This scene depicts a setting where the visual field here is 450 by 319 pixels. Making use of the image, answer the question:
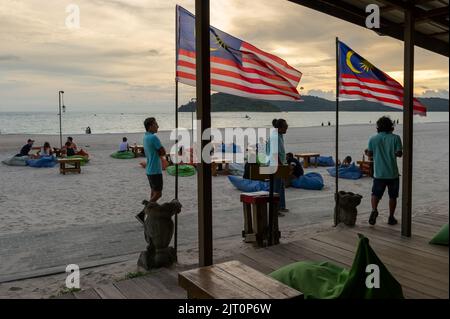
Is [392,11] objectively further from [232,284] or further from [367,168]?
[367,168]

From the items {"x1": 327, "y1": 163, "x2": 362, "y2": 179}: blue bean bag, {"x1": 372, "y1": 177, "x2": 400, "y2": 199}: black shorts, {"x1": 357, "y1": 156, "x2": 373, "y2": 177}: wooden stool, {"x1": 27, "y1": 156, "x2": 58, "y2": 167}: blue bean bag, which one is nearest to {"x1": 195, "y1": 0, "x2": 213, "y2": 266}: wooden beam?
{"x1": 372, "y1": 177, "x2": 400, "y2": 199}: black shorts

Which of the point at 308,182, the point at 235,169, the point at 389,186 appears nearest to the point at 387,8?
the point at 389,186

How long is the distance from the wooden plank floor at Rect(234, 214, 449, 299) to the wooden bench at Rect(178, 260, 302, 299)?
5.06 ft

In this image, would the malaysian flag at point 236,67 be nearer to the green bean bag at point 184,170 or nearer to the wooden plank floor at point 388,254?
the wooden plank floor at point 388,254

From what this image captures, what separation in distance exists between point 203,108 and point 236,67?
5.29 ft

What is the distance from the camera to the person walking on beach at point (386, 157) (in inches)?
231

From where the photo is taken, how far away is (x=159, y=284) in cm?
389

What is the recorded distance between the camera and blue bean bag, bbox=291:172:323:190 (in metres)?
10.9

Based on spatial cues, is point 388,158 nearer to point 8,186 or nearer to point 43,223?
point 43,223

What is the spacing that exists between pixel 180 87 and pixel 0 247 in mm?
3673

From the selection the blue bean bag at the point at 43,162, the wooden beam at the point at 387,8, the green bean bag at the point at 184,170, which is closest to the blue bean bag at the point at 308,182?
the green bean bag at the point at 184,170

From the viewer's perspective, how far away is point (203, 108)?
11.6 ft
